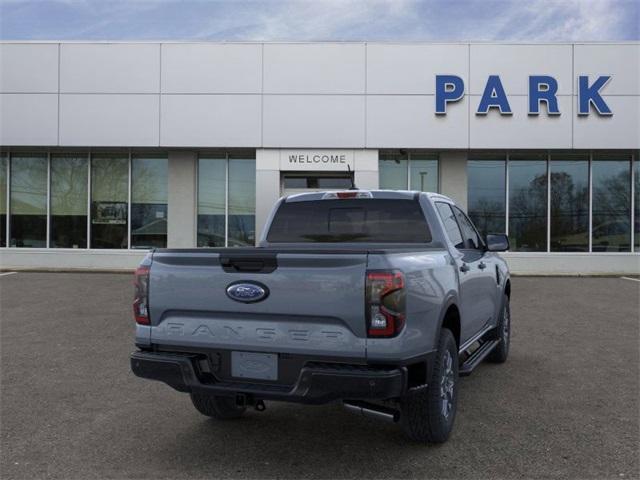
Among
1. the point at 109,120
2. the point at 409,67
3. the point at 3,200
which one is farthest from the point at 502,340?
the point at 3,200

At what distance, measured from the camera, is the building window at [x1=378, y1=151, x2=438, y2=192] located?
1688 cm

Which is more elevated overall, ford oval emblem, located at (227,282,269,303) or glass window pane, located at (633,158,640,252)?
glass window pane, located at (633,158,640,252)

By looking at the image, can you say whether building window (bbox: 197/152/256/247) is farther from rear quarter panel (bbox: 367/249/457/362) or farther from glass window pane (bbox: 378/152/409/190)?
rear quarter panel (bbox: 367/249/457/362)

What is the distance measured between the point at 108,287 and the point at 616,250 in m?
14.2

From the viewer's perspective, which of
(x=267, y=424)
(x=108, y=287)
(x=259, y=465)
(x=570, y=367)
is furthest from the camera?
(x=108, y=287)

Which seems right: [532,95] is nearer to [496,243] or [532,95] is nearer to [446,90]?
[446,90]

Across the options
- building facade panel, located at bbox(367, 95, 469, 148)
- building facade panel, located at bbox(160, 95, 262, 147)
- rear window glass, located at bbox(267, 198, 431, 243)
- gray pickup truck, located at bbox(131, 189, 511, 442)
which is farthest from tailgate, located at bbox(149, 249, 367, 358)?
building facade panel, located at bbox(367, 95, 469, 148)

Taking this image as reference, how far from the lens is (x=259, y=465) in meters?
3.84

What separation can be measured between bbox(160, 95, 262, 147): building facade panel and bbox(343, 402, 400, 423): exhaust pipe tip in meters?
12.9

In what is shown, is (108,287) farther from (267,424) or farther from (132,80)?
(267,424)

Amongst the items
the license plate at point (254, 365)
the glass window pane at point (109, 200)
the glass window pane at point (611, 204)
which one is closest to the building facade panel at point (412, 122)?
the glass window pane at point (611, 204)

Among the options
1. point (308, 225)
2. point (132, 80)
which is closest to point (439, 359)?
point (308, 225)

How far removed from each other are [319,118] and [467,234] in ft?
35.2

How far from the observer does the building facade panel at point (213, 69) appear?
15.9m
